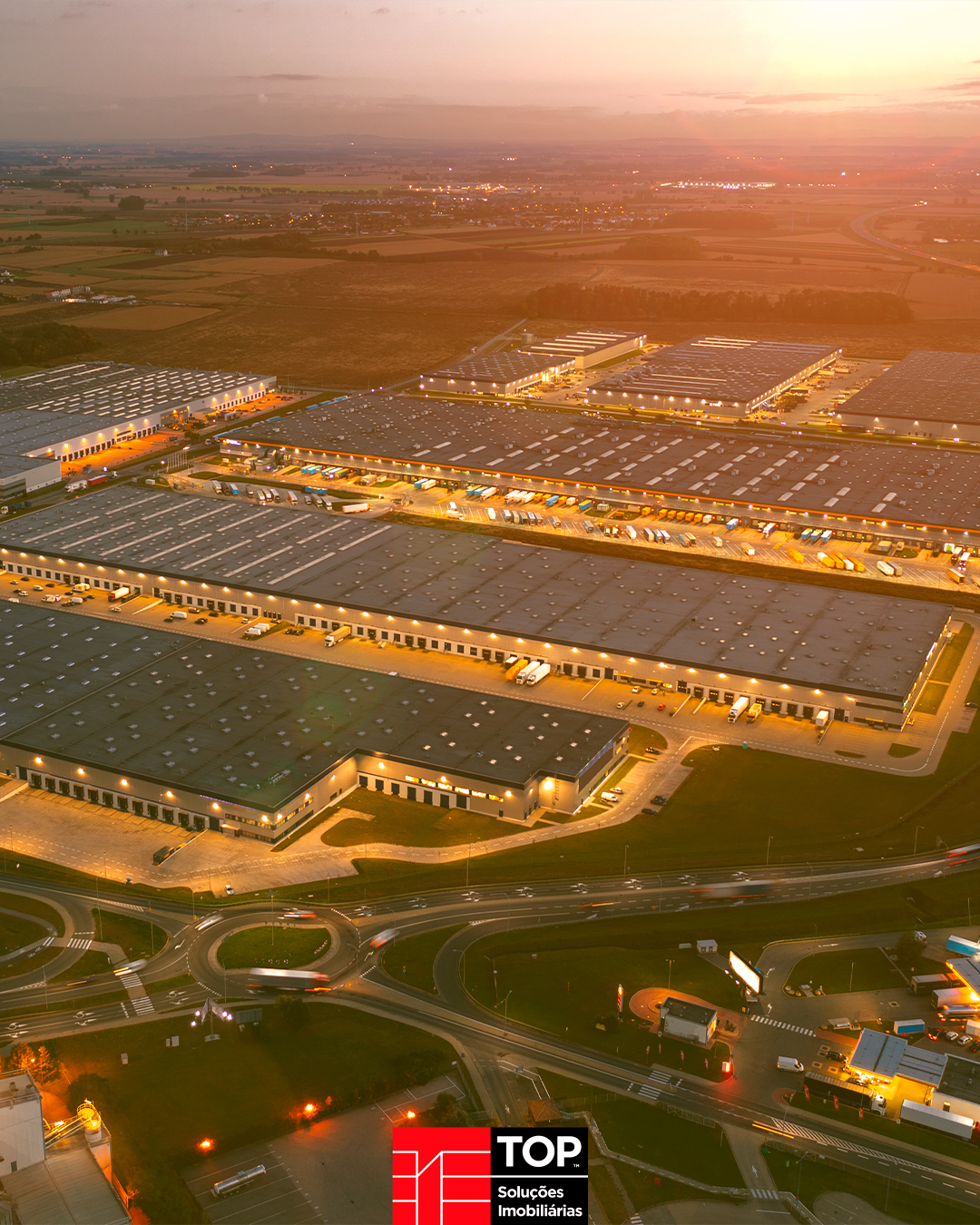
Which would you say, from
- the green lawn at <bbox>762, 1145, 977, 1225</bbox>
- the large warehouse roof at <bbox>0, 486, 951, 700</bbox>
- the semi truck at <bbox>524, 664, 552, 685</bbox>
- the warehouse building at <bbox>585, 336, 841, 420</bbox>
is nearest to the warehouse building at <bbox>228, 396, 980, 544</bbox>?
the warehouse building at <bbox>585, 336, 841, 420</bbox>

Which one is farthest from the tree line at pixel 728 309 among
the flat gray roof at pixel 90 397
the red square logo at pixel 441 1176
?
the red square logo at pixel 441 1176


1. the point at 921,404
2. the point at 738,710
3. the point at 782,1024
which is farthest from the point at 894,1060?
the point at 921,404

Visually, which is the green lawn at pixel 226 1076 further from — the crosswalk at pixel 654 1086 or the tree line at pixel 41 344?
the tree line at pixel 41 344

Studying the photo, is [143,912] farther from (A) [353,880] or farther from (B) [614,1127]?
(B) [614,1127]

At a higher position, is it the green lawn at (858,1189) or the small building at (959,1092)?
the small building at (959,1092)

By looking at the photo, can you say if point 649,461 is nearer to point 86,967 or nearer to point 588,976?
point 588,976
